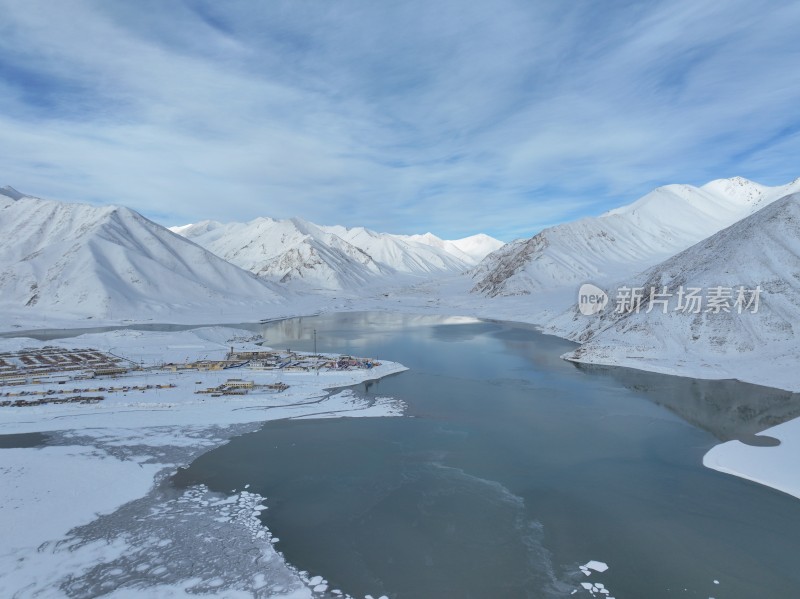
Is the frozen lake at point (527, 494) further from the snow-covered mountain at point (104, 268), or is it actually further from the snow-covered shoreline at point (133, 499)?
the snow-covered mountain at point (104, 268)

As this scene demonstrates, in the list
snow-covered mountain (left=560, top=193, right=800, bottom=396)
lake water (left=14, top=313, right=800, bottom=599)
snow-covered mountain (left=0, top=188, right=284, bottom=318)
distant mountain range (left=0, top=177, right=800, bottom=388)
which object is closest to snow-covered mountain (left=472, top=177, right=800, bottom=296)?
distant mountain range (left=0, top=177, right=800, bottom=388)

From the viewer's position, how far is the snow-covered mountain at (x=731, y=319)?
4931 cm

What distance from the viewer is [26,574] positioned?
17.1 meters

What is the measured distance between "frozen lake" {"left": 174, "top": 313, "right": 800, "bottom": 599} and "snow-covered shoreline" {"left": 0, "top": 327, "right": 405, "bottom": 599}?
1.48 metres

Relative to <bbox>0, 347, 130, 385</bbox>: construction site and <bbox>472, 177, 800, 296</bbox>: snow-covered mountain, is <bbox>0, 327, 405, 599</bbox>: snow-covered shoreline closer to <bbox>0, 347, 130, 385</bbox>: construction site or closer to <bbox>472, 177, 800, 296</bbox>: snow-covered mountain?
<bbox>0, 347, 130, 385</bbox>: construction site

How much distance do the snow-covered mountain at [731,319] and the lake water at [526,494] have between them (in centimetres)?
660

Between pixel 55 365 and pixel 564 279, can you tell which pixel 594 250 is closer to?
pixel 564 279

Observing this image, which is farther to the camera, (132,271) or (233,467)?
(132,271)

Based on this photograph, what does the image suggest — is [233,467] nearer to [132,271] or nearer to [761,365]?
[761,365]

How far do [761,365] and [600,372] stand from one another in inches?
589

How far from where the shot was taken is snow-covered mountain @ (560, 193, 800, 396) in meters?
49.3

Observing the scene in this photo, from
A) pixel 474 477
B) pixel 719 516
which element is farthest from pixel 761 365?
pixel 474 477

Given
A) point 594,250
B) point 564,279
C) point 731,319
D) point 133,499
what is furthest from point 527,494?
point 594,250

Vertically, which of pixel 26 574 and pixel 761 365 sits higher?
pixel 761 365
